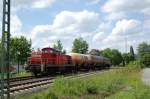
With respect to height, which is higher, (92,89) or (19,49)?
(19,49)

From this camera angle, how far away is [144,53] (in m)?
155

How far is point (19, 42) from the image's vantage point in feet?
211

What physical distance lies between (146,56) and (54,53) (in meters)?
111

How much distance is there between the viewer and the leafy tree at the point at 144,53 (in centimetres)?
14504

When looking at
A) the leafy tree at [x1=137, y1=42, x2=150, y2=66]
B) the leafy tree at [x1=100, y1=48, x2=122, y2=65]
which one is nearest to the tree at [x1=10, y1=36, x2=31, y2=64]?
the leafy tree at [x1=137, y1=42, x2=150, y2=66]

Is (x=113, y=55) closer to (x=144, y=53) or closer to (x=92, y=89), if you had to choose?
(x=144, y=53)

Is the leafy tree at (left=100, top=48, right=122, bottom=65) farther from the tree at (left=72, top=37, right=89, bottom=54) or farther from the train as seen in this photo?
the train

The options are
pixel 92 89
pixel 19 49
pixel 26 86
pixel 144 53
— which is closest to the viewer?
pixel 92 89

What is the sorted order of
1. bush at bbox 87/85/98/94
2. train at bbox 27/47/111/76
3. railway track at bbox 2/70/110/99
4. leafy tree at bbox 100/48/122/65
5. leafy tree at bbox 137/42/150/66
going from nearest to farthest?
1. railway track at bbox 2/70/110/99
2. bush at bbox 87/85/98/94
3. train at bbox 27/47/111/76
4. leafy tree at bbox 137/42/150/66
5. leafy tree at bbox 100/48/122/65

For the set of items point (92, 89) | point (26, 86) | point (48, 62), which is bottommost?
point (92, 89)

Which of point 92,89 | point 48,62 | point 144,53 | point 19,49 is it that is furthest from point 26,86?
point 144,53

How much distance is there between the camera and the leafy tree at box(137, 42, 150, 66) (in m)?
145

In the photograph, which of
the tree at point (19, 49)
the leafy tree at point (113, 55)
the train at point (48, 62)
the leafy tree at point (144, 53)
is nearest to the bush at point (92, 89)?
the train at point (48, 62)

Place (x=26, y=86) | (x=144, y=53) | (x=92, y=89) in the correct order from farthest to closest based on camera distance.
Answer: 1. (x=144, y=53)
2. (x=26, y=86)
3. (x=92, y=89)
